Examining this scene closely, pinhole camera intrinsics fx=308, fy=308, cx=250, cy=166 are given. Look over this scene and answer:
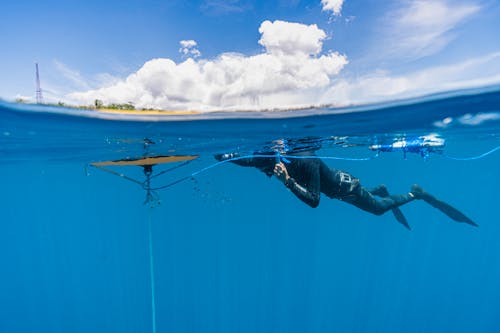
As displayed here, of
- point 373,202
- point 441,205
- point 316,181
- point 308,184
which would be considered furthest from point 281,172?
point 441,205

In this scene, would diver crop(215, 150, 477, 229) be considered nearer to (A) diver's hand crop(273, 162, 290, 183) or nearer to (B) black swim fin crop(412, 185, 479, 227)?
(A) diver's hand crop(273, 162, 290, 183)

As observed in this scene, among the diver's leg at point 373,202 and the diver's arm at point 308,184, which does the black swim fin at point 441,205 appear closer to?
the diver's leg at point 373,202

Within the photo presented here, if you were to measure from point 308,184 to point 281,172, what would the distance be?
82 centimetres

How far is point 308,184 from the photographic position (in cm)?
833

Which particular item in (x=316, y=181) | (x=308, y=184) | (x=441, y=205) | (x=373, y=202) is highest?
(x=316, y=181)

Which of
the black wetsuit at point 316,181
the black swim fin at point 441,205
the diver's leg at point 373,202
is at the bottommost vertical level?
the black swim fin at point 441,205

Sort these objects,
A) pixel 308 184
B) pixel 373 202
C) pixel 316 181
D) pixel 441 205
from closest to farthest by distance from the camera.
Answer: pixel 316 181 < pixel 308 184 < pixel 373 202 < pixel 441 205

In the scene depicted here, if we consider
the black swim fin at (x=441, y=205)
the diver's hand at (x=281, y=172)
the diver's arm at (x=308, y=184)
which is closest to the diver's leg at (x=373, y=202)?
the black swim fin at (x=441, y=205)

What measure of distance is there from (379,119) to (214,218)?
46.1 m

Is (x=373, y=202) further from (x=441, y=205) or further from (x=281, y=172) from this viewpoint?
(x=441, y=205)

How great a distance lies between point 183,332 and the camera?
25234 mm

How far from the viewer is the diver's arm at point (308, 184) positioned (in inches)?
309

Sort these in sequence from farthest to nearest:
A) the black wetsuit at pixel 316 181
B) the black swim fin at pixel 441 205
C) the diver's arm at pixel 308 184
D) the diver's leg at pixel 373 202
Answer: the black swim fin at pixel 441 205 < the diver's leg at pixel 373 202 < the black wetsuit at pixel 316 181 < the diver's arm at pixel 308 184

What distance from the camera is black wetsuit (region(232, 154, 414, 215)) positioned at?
796 cm
